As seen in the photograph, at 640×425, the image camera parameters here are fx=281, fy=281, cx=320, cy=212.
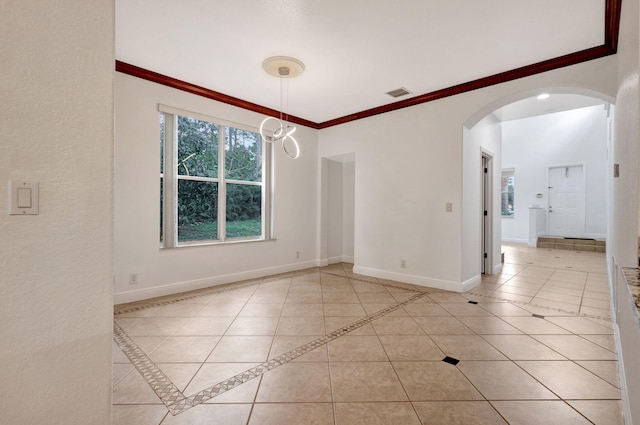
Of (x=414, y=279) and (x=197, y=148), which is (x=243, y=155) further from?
(x=414, y=279)

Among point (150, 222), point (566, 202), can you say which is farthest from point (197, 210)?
point (566, 202)

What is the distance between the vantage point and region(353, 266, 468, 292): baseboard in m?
3.92

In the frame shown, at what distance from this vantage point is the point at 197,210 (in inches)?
164

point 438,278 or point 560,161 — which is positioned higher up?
point 560,161

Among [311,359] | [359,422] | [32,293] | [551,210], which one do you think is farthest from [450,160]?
[551,210]

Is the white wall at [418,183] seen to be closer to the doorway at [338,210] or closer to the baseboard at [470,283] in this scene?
the baseboard at [470,283]

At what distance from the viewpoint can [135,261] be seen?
3490 mm

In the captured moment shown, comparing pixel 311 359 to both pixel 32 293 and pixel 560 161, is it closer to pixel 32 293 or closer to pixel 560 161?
pixel 32 293

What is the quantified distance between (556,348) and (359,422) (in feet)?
6.36

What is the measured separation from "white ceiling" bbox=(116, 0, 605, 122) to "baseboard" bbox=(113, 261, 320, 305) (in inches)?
109

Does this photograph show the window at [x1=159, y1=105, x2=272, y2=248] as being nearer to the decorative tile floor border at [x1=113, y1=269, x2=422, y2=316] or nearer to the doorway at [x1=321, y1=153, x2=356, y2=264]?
the decorative tile floor border at [x1=113, y1=269, x2=422, y2=316]

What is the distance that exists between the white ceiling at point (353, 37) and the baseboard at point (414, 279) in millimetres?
2764

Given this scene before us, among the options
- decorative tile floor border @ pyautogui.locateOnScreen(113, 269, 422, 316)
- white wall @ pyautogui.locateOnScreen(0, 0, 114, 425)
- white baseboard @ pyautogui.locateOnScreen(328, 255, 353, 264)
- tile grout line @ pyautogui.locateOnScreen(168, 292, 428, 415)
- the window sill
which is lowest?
tile grout line @ pyautogui.locateOnScreen(168, 292, 428, 415)

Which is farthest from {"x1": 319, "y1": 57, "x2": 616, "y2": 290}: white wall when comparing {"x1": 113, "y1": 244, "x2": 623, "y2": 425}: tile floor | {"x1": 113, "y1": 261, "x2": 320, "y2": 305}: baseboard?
{"x1": 113, "y1": 261, "x2": 320, "y2": 305}: baseboard
